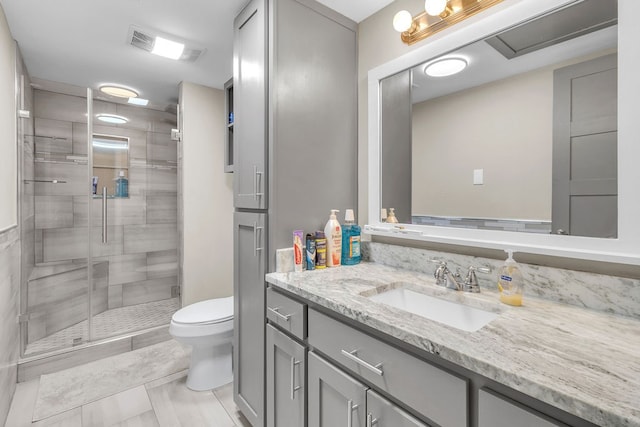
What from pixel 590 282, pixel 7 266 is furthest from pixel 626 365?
pixel 7 266

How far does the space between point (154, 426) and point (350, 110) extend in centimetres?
209

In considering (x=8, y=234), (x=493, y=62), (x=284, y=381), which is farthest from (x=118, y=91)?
(x=493, y=62)

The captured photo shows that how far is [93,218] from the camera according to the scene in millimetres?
2648

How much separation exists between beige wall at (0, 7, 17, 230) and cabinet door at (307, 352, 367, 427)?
1.93 m

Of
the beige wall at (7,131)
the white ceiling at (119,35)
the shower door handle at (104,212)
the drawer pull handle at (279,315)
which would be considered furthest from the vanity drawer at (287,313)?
the shower door handle at (104,212)

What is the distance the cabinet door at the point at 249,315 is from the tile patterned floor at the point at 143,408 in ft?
0.69

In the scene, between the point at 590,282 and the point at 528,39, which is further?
the point at 528,39

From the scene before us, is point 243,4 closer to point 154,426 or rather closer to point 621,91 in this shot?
point 621,91

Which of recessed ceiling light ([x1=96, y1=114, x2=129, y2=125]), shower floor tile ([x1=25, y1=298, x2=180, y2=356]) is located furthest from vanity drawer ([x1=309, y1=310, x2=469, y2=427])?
recessed ceiling light ([x1=96, y1=114, x2=129, y2=125])

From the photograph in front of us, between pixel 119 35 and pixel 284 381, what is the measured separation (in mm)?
2243

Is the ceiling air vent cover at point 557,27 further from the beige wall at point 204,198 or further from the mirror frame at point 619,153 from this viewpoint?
the beige wall at point 204,198

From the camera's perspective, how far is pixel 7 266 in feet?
5.71

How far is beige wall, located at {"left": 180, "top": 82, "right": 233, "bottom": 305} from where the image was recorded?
270cm

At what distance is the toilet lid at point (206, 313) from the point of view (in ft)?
6.34
